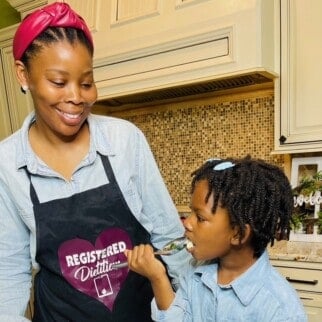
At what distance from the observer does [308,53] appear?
5.08 feet

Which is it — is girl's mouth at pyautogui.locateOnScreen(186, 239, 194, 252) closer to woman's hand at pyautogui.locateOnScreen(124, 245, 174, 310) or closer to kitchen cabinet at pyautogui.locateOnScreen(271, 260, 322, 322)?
woman's hand at pyautogui.locateOnScreen(124, 245, 174, 310)

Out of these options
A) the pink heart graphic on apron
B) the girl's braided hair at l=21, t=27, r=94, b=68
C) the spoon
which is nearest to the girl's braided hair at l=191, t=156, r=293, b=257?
the spoon

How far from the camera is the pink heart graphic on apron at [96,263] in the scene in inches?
30.3

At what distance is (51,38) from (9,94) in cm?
193

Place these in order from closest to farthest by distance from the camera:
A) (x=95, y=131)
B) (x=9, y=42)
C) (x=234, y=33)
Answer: (x=95, y=131), (x=234, y=33), (x=9, y=42)

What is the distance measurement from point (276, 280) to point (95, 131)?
48 centimetres

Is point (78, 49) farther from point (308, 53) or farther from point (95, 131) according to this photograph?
point (308, 53)

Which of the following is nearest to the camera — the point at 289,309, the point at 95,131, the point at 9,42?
the point at 289,309

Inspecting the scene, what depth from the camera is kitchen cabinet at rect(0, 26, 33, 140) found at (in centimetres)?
240

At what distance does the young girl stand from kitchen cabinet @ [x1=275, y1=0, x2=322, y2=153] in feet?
2.71

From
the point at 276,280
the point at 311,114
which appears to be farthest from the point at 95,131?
the point at 311,114

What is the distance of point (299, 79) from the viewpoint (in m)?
1.57

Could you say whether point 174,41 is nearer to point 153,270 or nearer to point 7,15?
point 153,270

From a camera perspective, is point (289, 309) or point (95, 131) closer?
point (289, 309)
